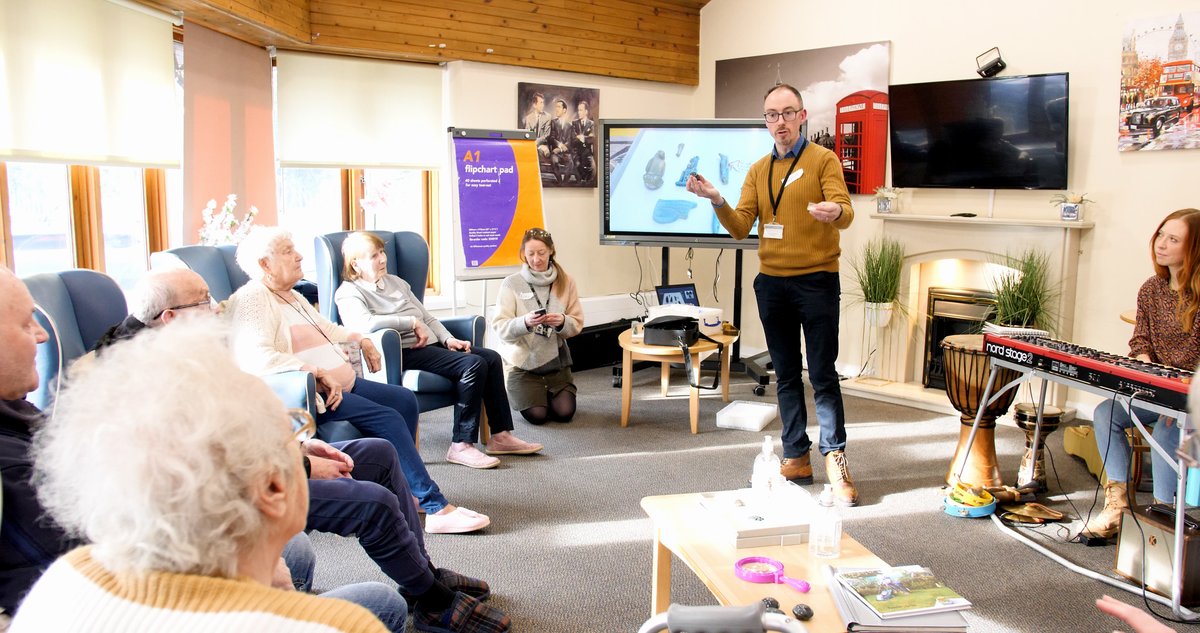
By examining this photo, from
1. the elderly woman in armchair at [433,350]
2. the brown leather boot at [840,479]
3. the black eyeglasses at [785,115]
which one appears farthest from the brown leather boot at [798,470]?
the black eyeglasses at [785,115]

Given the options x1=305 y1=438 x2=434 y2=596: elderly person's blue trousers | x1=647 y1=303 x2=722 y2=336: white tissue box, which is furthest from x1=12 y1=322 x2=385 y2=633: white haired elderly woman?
x1=647 y1=303 x2=722 y2=336: white tissue box

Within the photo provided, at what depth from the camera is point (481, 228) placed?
502 centimetres

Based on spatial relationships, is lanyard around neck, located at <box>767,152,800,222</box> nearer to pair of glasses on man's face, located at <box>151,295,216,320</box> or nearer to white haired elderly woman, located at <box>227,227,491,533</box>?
white haired elderly woman, located at <box>227,227,491,533</box>

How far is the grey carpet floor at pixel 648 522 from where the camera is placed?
2625 mm

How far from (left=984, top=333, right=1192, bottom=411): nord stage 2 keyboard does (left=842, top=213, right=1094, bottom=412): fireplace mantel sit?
1798mm

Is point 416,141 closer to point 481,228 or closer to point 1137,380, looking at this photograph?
point 481,228

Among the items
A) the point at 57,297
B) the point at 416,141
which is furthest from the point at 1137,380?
the point at 416,141

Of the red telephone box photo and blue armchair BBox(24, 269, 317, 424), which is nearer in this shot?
blue armchair BBox(24, 269, 317, 424)

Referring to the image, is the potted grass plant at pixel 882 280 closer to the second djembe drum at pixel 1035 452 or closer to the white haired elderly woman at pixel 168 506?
the second djembe drum at pixel 1035 452

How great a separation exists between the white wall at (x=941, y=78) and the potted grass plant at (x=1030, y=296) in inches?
7.1

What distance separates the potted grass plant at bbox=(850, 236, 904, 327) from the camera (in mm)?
5297

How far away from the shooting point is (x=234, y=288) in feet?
11.4

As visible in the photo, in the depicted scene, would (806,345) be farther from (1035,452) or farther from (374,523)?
(374,523)

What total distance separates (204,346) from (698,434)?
3.50 m
